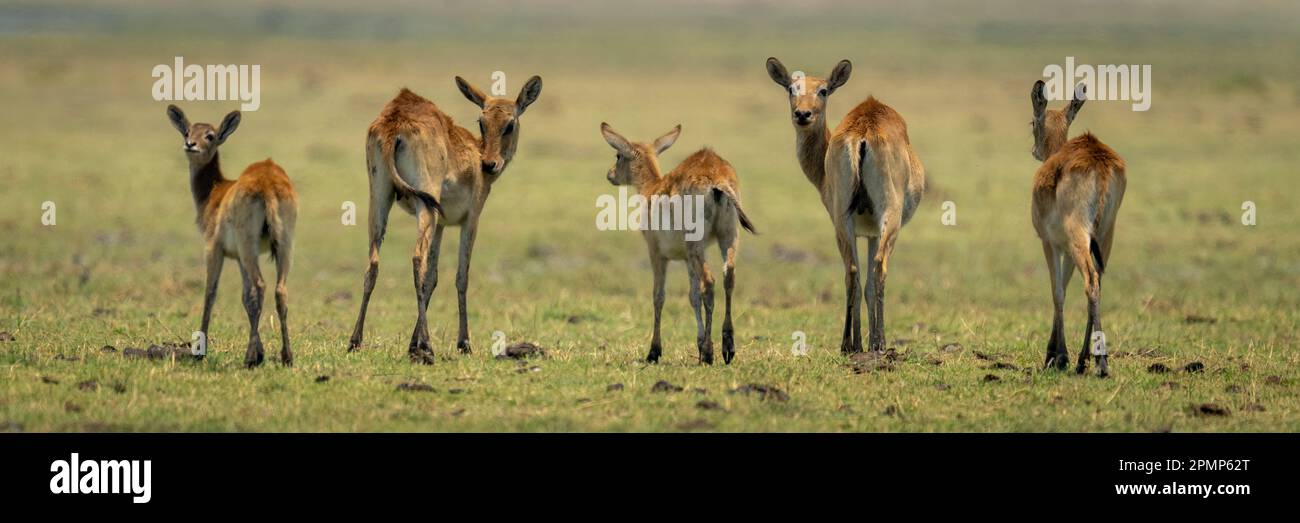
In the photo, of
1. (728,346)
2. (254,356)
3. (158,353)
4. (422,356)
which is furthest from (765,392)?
(158,353)

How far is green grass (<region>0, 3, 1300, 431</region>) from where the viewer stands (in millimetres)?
10148

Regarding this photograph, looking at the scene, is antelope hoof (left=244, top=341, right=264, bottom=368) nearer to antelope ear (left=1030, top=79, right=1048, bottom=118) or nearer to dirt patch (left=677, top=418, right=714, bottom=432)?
dirt patch (left=677, top=418, right=714, bottom=432)

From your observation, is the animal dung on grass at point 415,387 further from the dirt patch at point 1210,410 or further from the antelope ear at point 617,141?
the dirt patch at point 1210,410

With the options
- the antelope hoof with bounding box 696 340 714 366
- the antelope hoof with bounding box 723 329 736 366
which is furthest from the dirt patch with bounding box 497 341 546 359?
the antelope hoof with bounding box 723 329 736 366

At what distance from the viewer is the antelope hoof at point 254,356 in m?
11.2

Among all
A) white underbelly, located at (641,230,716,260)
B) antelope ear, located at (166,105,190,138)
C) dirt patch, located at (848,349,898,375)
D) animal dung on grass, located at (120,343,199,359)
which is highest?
antelope ear, located at (166,105,190,138)

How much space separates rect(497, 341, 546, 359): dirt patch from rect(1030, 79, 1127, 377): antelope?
4357 millimetres

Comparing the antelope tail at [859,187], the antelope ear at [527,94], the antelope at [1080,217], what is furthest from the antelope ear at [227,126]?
the antelope at [1080,217]

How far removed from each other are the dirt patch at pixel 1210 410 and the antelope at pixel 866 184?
3025 millimetres

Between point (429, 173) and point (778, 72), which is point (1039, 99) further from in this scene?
point (429, 173)

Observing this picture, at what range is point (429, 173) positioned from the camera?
1264 cm

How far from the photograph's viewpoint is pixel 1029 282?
19750 mm

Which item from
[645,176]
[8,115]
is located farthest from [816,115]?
[8,115]

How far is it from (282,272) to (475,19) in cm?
9071
